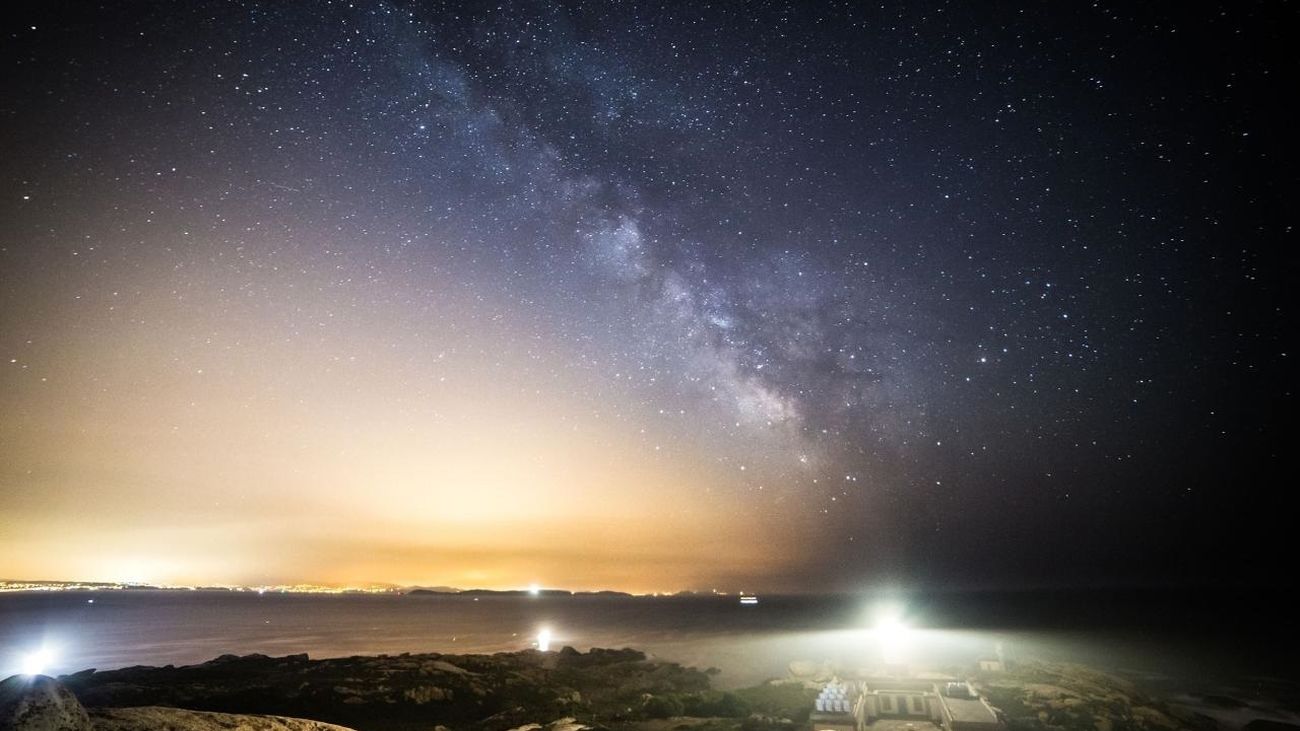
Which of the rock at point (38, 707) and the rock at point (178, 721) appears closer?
the rock at point (38, 707)

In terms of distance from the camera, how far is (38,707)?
273 inches

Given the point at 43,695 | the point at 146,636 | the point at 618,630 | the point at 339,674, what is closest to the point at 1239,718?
the point at 339,674

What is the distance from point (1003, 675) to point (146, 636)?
333 ft

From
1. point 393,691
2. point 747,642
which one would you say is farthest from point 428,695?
point 747,642

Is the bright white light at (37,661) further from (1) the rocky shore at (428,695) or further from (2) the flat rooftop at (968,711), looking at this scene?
(2) the flat rooftop at (968,711)

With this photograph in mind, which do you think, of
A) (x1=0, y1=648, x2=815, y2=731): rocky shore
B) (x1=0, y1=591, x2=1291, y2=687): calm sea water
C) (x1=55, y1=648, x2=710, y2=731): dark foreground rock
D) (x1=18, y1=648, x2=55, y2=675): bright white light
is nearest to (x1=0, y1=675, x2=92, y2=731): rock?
(x1=0, y1=648, x2=815, y2=731): rocky shore

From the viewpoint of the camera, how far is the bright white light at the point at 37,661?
51.3 metres

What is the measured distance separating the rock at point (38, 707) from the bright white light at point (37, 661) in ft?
199

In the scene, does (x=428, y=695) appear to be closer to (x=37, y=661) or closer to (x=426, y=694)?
(x=426, y=694)

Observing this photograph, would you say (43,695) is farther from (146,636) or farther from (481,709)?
(146,636)

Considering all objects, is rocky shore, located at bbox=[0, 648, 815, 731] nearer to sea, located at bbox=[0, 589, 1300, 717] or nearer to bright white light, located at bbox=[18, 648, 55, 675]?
sea, located at bbox=[0, 589, 1300, 717]

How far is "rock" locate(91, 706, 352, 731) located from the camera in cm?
812

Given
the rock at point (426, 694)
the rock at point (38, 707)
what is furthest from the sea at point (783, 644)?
the rock at point (38, 707)

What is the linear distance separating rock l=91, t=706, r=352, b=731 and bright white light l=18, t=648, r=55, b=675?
5939 centimetres
